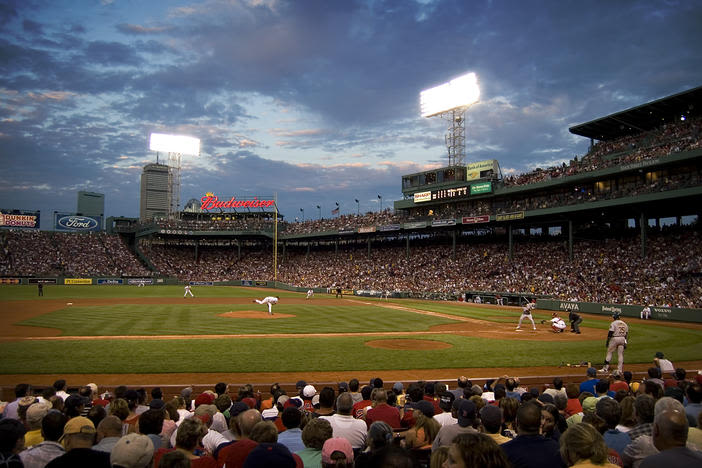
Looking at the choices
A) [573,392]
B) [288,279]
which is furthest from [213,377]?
[288,279]

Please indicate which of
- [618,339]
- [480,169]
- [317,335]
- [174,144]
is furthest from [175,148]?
[618,339]

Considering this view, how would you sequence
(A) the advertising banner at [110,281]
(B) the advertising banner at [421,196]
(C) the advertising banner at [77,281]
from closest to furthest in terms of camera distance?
(B) the advertising banner at [421,196] → (C) the advertising banner at [77,281] → (A) the advertising banner at [110,281]

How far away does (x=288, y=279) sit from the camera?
74250 millimetres

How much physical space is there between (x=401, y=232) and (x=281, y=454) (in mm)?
65206

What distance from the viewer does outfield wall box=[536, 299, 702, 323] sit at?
32.2 meters

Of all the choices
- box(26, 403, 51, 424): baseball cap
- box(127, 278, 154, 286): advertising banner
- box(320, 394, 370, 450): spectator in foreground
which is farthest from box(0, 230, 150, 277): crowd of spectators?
box(320, 394, 370, 450): spectator in foreground

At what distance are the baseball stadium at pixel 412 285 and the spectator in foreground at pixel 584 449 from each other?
464 centimetres

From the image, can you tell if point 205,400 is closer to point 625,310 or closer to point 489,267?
point 625,310

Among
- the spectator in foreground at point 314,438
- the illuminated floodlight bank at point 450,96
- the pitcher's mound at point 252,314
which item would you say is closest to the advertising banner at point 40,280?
the pitcher's mound at point 252,314

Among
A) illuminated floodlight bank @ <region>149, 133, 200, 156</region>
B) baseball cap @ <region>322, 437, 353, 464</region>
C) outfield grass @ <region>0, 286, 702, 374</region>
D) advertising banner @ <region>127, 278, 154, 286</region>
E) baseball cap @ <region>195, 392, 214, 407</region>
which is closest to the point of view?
baseball cap @ <region>322, 437, 353, 464</region>

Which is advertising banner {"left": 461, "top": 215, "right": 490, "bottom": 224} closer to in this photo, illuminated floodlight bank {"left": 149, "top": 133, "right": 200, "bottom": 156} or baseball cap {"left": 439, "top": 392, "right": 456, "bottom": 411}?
baseball cap {"left": 439, "top": 392, "right": 456, "bottom": 411}

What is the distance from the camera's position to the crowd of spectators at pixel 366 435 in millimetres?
3484

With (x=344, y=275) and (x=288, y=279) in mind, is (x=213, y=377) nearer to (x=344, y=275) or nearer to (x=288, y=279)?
(x=344, y=275)

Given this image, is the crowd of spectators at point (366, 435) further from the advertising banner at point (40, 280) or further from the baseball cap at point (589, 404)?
the advertising banner at point (40, 280)
